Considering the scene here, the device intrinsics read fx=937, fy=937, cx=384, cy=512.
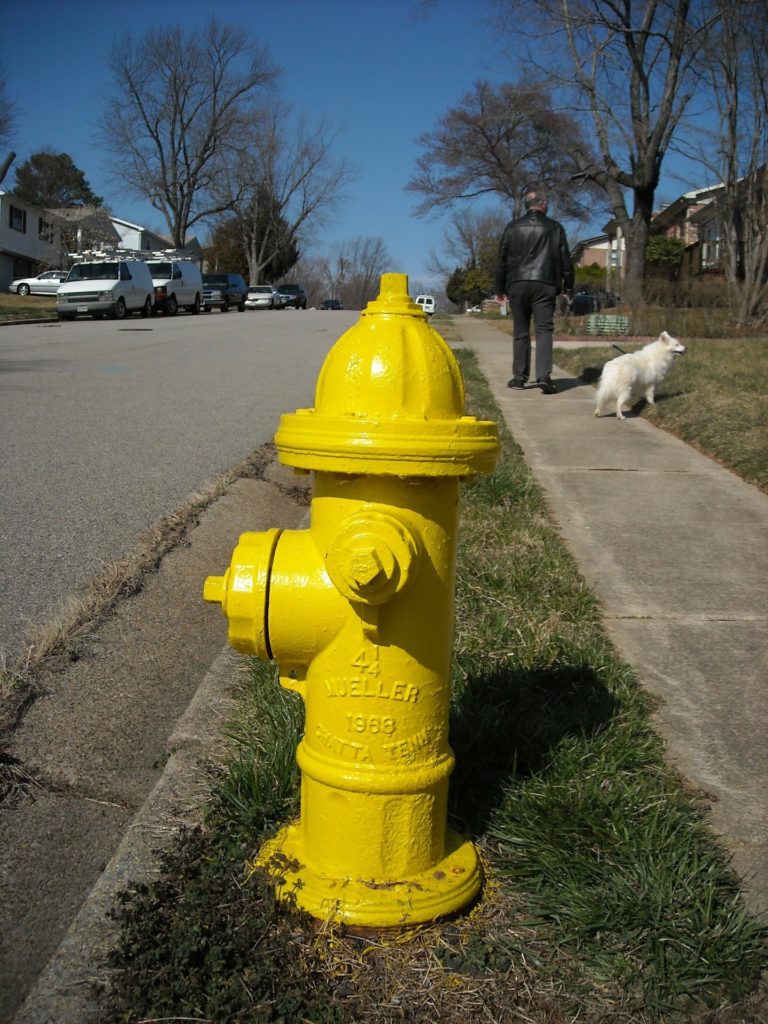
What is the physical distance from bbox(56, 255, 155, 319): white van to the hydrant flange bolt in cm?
2608

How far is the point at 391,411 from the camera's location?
182 centimetres

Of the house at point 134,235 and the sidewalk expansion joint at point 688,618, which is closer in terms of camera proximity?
the sidewalk expansion joint at point 688,618

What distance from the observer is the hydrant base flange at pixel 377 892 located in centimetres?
187

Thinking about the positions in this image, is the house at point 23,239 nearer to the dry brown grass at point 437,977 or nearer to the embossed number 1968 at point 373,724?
the embossed number 1968 at point 373,724

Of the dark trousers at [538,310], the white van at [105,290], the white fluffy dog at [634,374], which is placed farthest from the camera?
the white van at [105,290]

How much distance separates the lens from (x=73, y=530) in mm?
4562

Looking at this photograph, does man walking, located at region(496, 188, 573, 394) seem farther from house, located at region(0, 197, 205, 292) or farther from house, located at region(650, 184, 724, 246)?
house, located at region(0, 197, 205, 292)

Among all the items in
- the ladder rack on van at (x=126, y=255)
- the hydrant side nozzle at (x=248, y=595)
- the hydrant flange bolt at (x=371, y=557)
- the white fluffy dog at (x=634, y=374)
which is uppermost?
the ladder rack on van at (x=126, y=255)

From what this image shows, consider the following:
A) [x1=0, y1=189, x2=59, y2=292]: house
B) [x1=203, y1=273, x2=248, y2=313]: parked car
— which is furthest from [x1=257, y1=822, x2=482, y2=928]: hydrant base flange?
[x1=0, y1=189, x2=59, y2=292]: house

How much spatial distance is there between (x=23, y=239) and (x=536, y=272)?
5554cm

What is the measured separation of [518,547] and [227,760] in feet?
7.11

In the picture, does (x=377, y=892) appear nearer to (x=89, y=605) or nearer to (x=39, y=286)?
(x=89, y=605)

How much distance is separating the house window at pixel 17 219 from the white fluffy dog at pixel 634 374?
55159mm

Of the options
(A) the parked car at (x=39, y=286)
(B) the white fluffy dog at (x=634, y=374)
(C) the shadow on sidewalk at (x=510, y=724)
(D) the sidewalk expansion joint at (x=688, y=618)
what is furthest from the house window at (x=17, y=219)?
(C) the shadow on sidewalk at (x=510, y=724)
